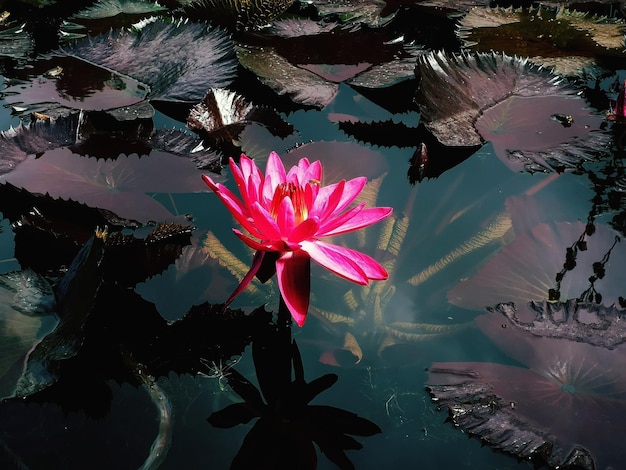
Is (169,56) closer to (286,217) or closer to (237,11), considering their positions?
(237,11)

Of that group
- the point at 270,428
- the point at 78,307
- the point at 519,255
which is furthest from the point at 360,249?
the point at 78,307

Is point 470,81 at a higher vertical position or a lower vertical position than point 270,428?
higher

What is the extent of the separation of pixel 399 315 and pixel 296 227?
0.40 meters

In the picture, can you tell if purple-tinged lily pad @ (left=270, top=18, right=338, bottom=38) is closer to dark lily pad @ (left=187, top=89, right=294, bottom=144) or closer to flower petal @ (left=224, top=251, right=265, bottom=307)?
dark lily pad @ (left=187, top=89, right=294, bottom=144)

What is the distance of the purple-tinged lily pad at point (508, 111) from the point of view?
2.05m

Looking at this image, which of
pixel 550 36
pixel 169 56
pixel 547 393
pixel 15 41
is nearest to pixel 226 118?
pixel 169 56

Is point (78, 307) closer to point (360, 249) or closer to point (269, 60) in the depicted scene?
point (360, 249)

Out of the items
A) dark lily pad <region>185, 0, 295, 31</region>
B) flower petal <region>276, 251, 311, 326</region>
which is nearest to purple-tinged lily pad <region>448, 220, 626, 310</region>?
flower petal <region>276, 251, 311, 326</region>

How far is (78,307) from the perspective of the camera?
4.36ft

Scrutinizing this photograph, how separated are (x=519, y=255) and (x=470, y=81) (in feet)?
2.85

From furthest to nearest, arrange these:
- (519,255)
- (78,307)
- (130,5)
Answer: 1. (130,5)
2. (519,255)
3. (78,307)

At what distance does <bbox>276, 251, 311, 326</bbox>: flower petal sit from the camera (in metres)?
1.30

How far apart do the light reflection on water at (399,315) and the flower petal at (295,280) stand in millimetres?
171

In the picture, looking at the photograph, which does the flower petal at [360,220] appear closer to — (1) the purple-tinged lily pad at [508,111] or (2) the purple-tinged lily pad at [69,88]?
(1) the purple-tinged lily pad at [508,111]
